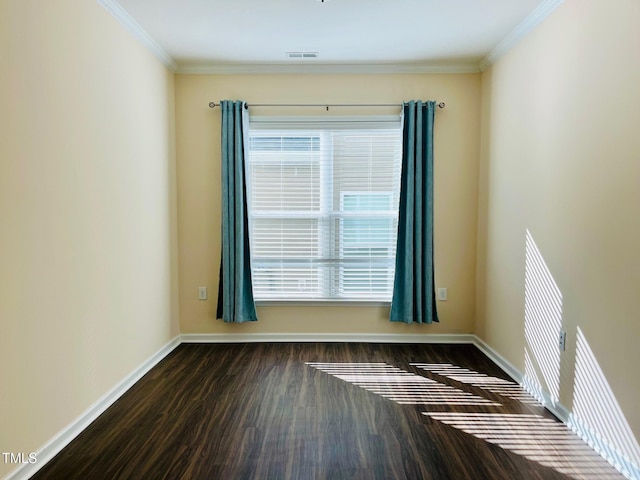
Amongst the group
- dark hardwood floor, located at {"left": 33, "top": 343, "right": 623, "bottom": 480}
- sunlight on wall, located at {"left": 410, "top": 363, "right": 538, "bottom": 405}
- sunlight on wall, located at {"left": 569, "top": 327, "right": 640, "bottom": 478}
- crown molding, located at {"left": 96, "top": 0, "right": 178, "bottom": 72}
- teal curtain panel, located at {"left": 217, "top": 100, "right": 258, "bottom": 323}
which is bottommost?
dark hardwood floor, located at {"left": 33, "top": 343, "right": 623, "bottom": 480}

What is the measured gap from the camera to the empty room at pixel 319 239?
1.82 meters

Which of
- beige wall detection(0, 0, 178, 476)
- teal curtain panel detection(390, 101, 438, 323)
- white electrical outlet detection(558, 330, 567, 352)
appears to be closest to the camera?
beige wall detection(0, 0, 178, 476)

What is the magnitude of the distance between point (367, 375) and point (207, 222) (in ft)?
6.57

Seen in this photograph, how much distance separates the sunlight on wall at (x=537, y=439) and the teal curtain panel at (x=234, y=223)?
1945 millimetres

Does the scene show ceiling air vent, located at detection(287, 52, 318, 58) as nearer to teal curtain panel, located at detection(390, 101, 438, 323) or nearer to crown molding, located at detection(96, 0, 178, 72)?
teal curtain panel, located at detection(390, 101, 438, 323)

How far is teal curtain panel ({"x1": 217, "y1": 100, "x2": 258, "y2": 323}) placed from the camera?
11.3 feet

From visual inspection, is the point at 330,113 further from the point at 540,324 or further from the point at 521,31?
the point at 540,324

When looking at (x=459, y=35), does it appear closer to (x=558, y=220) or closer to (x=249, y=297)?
(x=558, y=220)

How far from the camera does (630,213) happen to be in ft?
5.82

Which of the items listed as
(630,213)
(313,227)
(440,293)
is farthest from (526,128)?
(313,227)

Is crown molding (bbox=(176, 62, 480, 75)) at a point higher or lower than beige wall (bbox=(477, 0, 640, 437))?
higher

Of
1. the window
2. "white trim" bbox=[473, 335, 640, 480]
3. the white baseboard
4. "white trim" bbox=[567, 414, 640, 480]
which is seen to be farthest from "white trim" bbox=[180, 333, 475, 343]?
"white trim" bbox=[567, 414, 640, 480]

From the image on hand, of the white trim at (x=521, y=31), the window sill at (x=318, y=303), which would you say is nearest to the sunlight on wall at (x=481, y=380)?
the window sill at (x=318, y=303)

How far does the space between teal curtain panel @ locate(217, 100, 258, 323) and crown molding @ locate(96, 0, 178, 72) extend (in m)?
0.57
